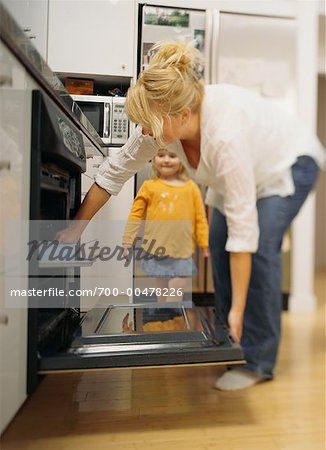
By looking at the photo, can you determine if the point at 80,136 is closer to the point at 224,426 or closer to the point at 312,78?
the point at 224,426

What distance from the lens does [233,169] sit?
0.73 metres

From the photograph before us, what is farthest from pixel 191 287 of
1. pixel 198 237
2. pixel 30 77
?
pixel 30 77

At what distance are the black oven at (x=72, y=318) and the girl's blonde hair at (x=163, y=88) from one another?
0.37 ft

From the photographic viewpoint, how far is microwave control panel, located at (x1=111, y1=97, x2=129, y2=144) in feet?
1.94

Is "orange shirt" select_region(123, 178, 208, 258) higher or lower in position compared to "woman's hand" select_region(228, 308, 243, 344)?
higher

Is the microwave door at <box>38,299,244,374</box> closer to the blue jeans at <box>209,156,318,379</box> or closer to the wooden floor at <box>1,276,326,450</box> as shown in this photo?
the wooden floor at <box>1,276,326,450</box>

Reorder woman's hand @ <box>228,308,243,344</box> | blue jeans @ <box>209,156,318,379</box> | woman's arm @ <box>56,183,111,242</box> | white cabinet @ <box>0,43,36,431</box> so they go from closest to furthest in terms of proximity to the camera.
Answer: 1. white cabinet @ <box>0,43,36,431</box>
2. woman's arm @ <box>56,183,111,242</box>
3. woman's hand @ <box>228,308,243,344</box>
4. blue jeans @ <box>209,156,318,379</box>

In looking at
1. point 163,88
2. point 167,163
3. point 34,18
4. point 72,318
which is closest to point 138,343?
point 72,318

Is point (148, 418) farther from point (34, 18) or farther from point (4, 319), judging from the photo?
point (34, 18)

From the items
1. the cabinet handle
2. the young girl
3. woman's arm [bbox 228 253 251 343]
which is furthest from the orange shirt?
the cabinet handle

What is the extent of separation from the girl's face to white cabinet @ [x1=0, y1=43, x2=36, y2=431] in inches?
9.2

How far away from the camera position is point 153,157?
2.13ft

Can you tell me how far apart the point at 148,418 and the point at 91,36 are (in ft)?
2.16
